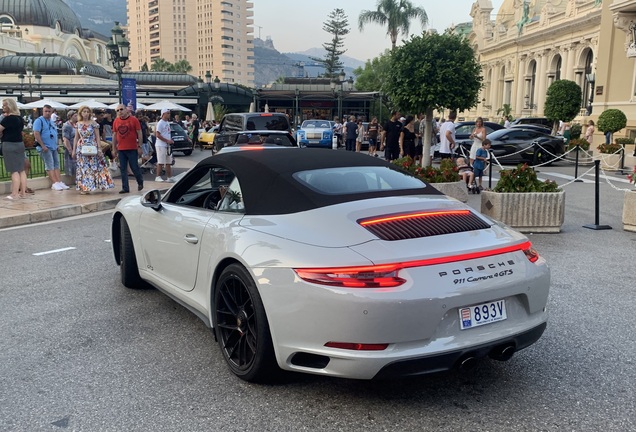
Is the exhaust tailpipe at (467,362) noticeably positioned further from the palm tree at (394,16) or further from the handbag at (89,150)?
the palm tree at (394,16)

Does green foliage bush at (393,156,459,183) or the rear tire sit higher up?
green foliage bush at (393,156,459,183)

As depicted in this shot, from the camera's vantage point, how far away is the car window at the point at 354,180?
392 cm

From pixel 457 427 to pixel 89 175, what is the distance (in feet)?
36.3

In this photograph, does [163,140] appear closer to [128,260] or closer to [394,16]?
[128,260]

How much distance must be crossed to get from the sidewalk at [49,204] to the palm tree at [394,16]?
44.9 meters

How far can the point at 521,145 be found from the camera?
2169 centimetres

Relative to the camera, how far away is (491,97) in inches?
2457

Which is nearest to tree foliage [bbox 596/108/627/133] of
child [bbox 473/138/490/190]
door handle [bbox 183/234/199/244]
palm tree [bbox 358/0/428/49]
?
child [bbox 473/138/490/190]

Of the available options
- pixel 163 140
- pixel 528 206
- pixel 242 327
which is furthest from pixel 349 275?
pixel 163 140

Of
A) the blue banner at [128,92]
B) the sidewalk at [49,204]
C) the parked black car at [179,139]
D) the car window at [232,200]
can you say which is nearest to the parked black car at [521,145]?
the parked black car at [179,139]

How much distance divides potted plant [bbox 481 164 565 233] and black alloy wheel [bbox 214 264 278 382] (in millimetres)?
6111

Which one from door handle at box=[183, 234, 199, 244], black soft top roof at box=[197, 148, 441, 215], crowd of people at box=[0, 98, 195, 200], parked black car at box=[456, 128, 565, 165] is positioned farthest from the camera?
parked black car at box=[456, 128, 565, 165]

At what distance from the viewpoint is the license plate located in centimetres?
315

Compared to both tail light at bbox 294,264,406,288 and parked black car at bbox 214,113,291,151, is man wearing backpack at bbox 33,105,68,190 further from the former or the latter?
tail light at bbox 294,264,406,288
